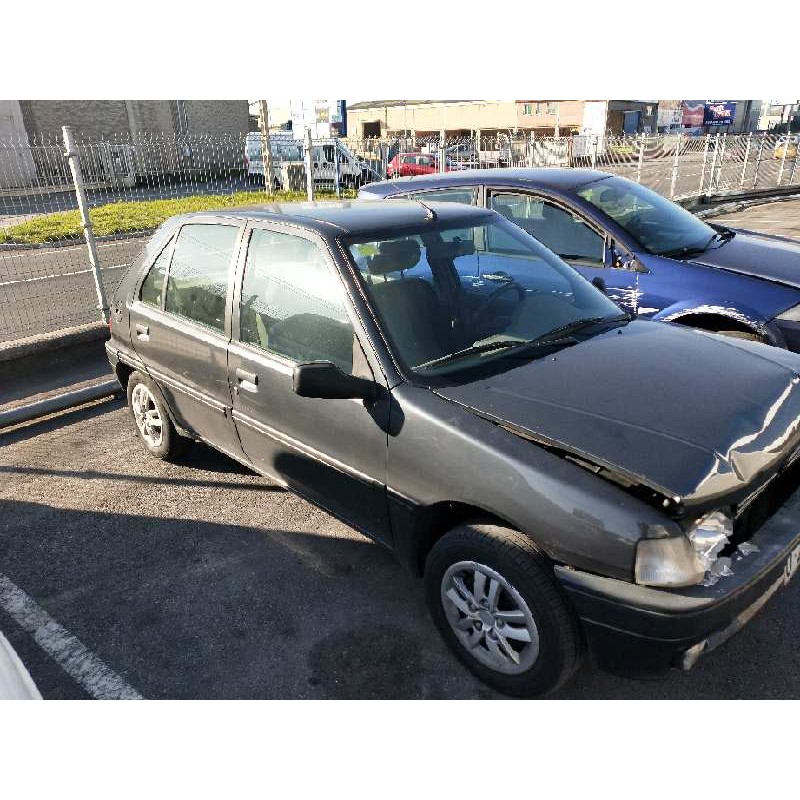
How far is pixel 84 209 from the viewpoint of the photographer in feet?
20.5

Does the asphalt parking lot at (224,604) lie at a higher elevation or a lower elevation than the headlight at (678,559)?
lower

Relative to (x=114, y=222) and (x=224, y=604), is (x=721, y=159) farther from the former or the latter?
(x=224, y=604)

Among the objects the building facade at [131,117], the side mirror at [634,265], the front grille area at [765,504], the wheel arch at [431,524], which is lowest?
the wheel arch at [431,524]

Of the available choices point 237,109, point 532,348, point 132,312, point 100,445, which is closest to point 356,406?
point 532,348

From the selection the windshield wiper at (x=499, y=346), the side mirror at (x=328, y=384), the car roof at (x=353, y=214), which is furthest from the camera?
the car roof at (x=353, y=214)

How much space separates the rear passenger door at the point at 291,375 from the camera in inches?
109

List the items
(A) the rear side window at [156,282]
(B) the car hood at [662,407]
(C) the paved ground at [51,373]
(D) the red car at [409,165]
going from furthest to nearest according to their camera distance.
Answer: (D) the red car at [409,165] < (C) the paved ground at [51,373] < (A) the rear side window at [156,282] < (B) the car hood at [662,407]

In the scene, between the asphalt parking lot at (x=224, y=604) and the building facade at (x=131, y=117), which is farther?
the building facade at (x=131, y=117)

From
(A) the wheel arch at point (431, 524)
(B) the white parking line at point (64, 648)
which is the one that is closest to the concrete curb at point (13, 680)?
(B) the white parking line at point (64, 648)

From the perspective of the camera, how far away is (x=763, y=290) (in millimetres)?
4348

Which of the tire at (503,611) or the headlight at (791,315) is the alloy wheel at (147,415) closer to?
the tire at (503,611)

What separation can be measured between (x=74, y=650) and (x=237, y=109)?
3772 cm

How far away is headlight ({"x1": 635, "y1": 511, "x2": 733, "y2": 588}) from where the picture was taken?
2025 mm

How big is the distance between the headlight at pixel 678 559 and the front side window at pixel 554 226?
3167mm
